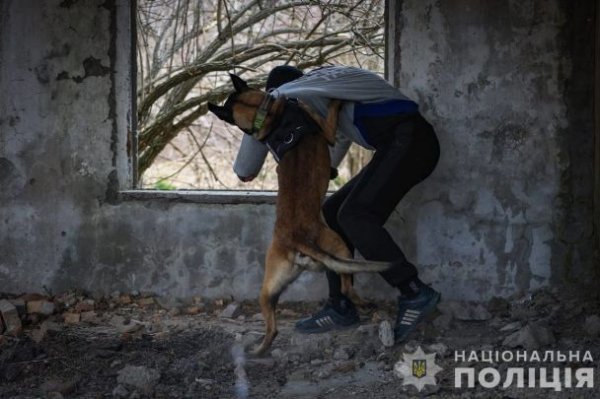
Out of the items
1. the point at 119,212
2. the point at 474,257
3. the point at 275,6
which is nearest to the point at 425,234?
the point at 474,257

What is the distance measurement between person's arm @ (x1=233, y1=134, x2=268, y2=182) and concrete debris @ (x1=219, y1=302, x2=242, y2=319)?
1.16 metres

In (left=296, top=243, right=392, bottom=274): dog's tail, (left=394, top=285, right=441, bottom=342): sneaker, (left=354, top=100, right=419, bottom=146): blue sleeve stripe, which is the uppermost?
(left=354, top=100, right=419, bottom=146): blue sleeve stripe

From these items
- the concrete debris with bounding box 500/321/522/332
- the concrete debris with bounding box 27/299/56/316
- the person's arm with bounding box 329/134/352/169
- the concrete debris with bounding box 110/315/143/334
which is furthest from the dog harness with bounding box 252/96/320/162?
the concrete debris with bounding box 27/299/56/316

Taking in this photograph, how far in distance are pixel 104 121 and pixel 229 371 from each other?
210cm

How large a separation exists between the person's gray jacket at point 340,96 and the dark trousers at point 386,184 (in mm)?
79

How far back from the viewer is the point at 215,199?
5516 millimetres

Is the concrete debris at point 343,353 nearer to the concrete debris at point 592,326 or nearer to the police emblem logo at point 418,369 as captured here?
the police emblem logo at point 418,369

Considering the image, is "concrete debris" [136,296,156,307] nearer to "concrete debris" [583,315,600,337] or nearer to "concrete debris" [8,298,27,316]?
"concrete debris" [8,298,27,316]

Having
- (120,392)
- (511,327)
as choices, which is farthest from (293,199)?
(511,327)

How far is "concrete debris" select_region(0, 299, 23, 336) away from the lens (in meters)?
4.98

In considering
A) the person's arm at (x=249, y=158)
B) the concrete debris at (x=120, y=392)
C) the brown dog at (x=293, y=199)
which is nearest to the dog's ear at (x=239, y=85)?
the brown dog at (x=293, y=199)

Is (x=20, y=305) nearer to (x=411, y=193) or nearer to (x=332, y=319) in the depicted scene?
(x=332, y=319)

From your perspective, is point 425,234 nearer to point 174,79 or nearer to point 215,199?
point 215,199

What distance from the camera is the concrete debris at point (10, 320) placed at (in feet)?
16.4
